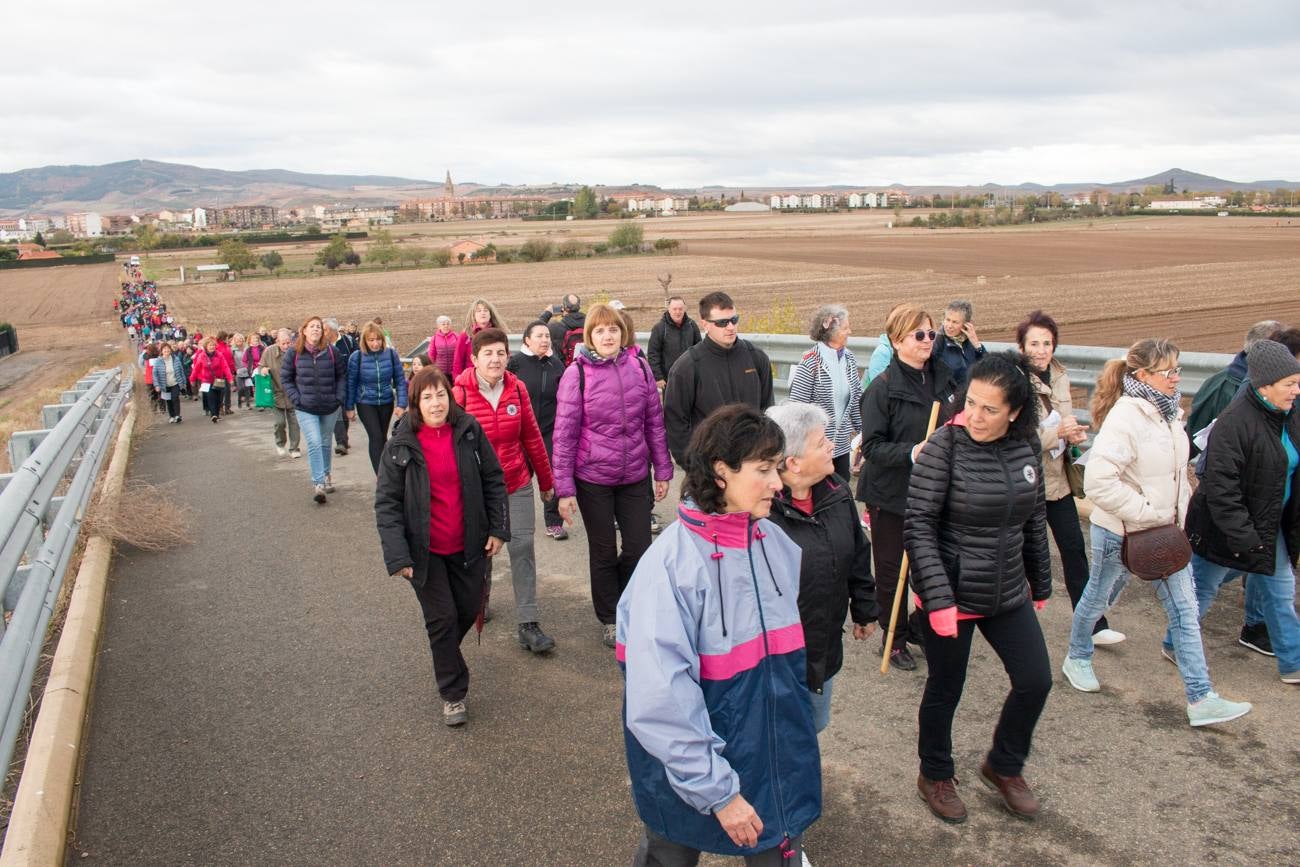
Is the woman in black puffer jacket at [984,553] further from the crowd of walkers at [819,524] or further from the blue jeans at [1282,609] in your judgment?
the blue jeans at [1282,609]

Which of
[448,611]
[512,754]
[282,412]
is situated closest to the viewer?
[512,754]

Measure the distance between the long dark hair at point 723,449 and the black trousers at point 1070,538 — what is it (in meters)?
3.12

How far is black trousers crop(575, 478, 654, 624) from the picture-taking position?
5.54m

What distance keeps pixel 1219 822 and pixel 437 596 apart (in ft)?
11.3

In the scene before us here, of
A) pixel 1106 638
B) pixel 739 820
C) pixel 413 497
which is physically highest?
pixel 413 497

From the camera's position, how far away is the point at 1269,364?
4398mm

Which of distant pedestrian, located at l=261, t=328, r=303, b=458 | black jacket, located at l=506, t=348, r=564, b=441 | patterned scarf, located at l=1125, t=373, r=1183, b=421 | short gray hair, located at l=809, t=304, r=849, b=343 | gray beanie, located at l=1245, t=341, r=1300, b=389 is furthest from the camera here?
distant pedestrian, located at l=261, t=328, r=303, b=458

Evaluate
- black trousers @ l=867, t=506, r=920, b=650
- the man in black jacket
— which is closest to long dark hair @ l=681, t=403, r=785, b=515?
black trousers @ l=867, t=506, r=920, b=650

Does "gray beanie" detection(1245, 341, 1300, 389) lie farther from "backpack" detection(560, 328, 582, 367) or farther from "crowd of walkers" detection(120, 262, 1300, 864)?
"backpack" detection(560, 328, 582, 367)

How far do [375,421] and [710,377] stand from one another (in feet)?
15.6

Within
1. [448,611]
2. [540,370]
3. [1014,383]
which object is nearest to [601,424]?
[448,611]

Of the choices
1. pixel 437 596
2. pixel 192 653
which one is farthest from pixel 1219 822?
pixel 192 653

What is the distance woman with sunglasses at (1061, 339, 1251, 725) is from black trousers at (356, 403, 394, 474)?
6.87m

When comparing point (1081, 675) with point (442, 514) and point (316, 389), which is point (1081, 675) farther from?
point (316, 389)
